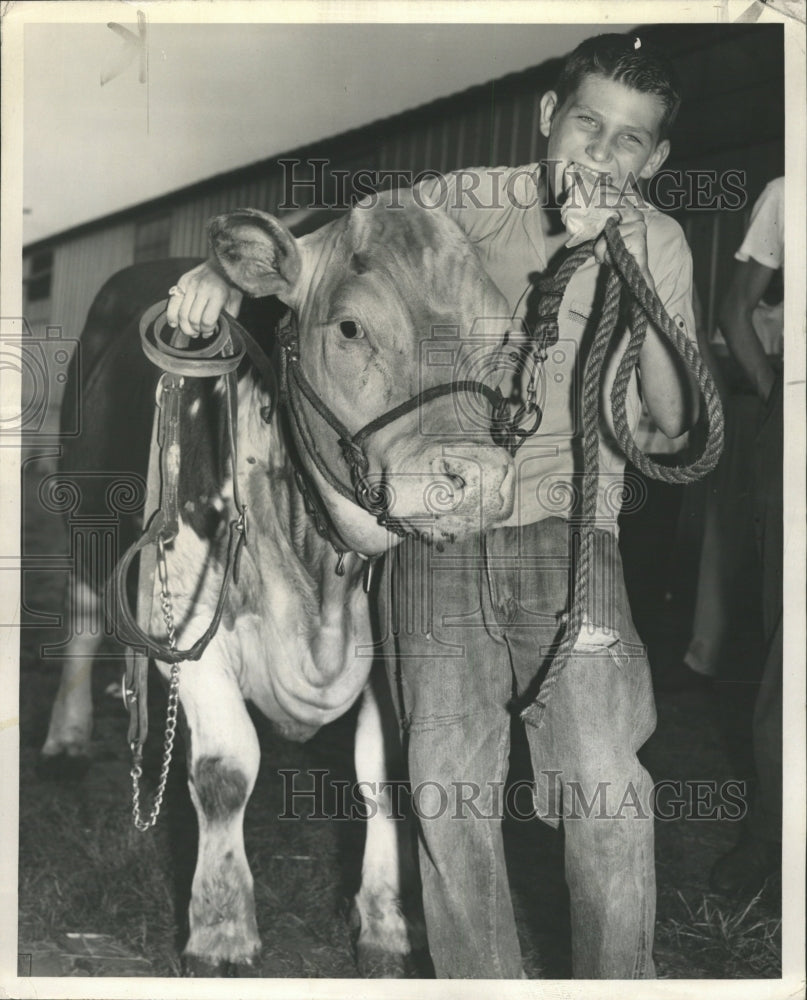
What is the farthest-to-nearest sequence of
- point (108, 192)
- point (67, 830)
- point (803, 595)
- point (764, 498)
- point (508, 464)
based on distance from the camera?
point (67, 830) < point (108, 192) < point (764, 498) < point (803, 595) < point (508, 464)

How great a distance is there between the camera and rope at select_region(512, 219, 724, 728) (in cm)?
202

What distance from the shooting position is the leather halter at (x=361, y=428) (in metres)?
2.09

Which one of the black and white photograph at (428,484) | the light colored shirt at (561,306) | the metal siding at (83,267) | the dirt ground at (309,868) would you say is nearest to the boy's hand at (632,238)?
the black and white photograph at (428,484)

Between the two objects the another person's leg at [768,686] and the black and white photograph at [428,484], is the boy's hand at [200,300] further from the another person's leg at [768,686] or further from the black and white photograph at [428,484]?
the another person's leg at [768,686]

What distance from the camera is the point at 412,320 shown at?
212cm

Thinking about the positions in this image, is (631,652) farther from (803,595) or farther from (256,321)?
(256,321)

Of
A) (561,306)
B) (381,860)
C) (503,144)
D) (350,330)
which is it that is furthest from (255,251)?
(381,860)

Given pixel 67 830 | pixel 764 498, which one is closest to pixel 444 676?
pixel 764 498

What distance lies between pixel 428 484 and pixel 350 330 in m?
0.37

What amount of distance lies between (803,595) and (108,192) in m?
2.03

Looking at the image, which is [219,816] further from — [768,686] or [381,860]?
[768,686]

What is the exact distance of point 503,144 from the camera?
3.05m

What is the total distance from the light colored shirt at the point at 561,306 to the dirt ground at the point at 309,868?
0.69 metres

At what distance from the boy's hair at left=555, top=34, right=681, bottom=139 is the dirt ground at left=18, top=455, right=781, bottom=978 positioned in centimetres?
111
